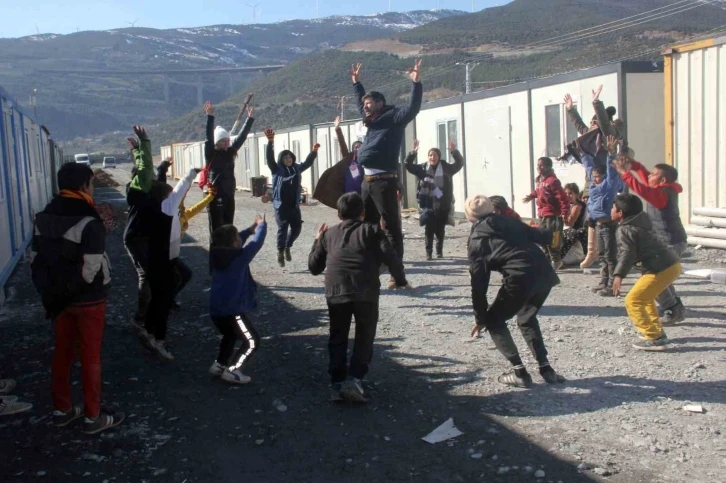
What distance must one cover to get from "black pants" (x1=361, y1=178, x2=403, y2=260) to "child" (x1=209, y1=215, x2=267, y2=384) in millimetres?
2433

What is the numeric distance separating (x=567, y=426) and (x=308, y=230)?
1210 cm

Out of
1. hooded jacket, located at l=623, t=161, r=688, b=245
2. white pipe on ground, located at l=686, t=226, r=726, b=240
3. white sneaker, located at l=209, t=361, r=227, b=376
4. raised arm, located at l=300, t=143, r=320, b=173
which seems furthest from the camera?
white pipe on ground, located at l=686, t=226, r=726, b=240

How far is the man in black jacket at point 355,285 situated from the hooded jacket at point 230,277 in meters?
0.69

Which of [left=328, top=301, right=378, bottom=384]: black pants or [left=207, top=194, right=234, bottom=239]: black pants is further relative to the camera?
[left=207, top=194, right=234, bottom=239]: black pants

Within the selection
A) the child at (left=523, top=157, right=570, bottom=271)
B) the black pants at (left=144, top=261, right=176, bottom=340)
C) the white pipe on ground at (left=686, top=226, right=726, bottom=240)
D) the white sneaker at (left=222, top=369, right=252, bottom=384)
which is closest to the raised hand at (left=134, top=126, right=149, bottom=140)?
the black pants at (left=144, top=261, right=176, bottom=340)

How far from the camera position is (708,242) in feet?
37.4

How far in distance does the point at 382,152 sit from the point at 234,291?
2818 millimetres

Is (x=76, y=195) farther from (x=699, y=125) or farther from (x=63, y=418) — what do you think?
(x=699, y=125)

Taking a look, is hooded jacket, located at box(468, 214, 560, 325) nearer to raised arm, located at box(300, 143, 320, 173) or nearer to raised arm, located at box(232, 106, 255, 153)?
raised arm, located at box(232, 106, 255, 153)

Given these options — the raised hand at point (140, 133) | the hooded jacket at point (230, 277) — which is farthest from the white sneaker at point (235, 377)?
the raised hand at point (140, 133)

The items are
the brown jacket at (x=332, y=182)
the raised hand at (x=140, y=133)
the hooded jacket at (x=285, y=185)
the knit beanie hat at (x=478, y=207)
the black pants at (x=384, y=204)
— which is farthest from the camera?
the hooded jacket at (x=285, y=185)

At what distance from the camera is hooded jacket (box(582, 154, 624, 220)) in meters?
9.31

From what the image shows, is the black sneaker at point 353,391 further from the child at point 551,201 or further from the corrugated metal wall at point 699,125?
the corrugated metal wall at point 699,125

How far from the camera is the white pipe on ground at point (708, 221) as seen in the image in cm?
1120
